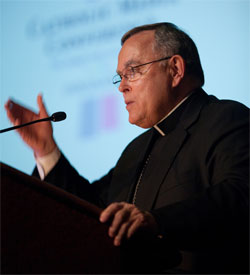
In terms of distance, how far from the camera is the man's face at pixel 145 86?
2010 mm

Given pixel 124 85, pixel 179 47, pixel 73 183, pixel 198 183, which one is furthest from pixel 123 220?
pixel 179 47

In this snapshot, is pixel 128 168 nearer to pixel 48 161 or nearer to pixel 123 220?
pixel 48 161

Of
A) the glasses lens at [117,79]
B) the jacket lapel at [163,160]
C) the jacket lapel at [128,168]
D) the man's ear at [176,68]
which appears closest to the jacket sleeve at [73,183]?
the jacket lapel at [128,168]

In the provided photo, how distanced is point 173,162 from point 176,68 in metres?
0.60

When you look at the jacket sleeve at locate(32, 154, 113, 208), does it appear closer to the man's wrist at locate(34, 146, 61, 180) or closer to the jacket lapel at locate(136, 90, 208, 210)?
the man's wrist at locate(34, 146, 61, 180)

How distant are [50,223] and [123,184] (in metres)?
0.95

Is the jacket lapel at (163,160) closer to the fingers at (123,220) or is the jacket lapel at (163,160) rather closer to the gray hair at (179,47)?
the gray hair at (179,47)

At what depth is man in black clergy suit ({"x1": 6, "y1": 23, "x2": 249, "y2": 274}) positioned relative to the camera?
1.15 metres

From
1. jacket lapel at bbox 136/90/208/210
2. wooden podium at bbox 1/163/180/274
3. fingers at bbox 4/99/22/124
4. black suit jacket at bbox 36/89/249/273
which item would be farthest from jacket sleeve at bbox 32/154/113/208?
wooden podium at bbox 1/163/180/274

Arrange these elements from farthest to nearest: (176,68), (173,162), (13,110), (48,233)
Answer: (176,68), (13,110), (173,162), (48,233)

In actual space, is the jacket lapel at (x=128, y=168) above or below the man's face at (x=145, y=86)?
below

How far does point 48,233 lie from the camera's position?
Answer: 3.34 ft

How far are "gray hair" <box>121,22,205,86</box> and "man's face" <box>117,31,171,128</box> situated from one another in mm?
41

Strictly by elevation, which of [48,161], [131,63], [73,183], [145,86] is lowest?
[73,183]
